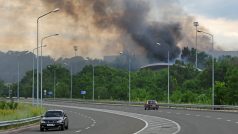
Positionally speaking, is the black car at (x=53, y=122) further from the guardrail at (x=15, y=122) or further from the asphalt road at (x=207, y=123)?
the asphalt road at (x=207, y=123)

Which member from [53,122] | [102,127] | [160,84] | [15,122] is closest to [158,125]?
[102,127]

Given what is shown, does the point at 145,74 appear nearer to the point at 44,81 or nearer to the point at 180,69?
the point at 180,69

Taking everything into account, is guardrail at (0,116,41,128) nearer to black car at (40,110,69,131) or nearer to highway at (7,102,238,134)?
highway at (7,102,238,134)

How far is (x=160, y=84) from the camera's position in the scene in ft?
435

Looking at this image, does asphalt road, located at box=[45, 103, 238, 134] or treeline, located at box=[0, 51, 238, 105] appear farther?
treeline, located at box=[0, 51, 238, 105]

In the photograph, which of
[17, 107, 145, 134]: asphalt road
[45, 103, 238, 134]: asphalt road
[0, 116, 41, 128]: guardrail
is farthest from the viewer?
[0, 116, 41, 128]: guardrail

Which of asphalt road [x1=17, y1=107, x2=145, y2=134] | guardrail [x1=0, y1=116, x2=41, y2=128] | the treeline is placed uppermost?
the treeline

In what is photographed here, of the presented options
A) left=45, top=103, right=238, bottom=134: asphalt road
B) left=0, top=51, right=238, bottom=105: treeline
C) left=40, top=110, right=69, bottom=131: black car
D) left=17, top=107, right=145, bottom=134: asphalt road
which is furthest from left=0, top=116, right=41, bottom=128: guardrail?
left=0, top=51, right=238, bottom=105: treeline

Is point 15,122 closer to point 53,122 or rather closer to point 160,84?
point 53,122

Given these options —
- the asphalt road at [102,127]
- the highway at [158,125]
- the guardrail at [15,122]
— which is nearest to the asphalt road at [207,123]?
the highway at [158,125]

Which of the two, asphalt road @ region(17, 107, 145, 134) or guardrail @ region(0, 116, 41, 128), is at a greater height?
guardrail @ region(0, 116, 41, 128)

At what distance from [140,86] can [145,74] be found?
13.9 meters

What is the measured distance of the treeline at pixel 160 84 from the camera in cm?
8894

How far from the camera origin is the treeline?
88938 mm
